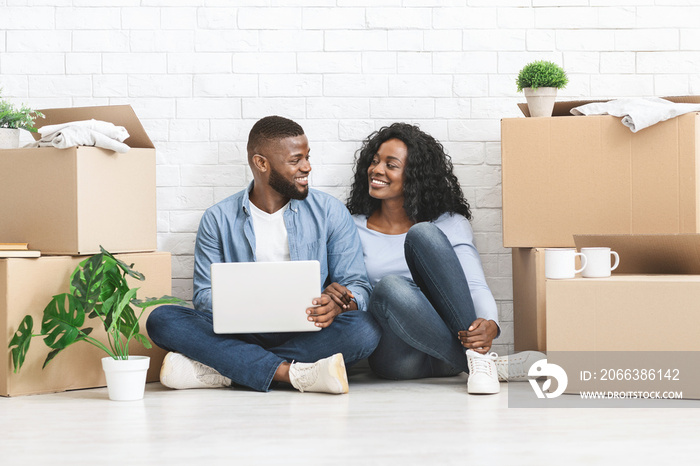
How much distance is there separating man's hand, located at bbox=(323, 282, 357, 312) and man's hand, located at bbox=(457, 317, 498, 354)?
0.37m

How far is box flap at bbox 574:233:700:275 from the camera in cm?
223

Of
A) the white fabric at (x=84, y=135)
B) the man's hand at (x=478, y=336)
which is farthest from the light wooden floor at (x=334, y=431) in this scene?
the white fabric at (x=84, y=135)

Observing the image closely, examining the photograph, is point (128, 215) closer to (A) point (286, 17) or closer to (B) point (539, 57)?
(A) point (286, 17)

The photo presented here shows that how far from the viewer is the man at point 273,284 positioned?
7.80 ft

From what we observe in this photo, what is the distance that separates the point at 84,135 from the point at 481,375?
146 cm

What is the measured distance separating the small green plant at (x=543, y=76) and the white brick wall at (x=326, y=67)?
14.6 inches

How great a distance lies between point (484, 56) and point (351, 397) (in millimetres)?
1467

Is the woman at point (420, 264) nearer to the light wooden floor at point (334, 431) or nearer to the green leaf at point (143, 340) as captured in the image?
the light wooden floor at point (334, 431)

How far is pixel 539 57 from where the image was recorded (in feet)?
9.89

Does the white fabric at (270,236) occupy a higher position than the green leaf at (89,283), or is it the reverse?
the white fabric at (270,236)

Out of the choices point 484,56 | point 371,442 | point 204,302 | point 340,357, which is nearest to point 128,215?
point 204,302

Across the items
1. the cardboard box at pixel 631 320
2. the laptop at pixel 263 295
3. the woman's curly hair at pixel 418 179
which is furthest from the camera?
the woman's curly hair at pixel 418 179

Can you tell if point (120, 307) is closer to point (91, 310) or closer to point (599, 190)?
point (91, 310)

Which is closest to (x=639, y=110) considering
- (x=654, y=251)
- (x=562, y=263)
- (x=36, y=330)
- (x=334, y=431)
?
(x=654, y=251)
